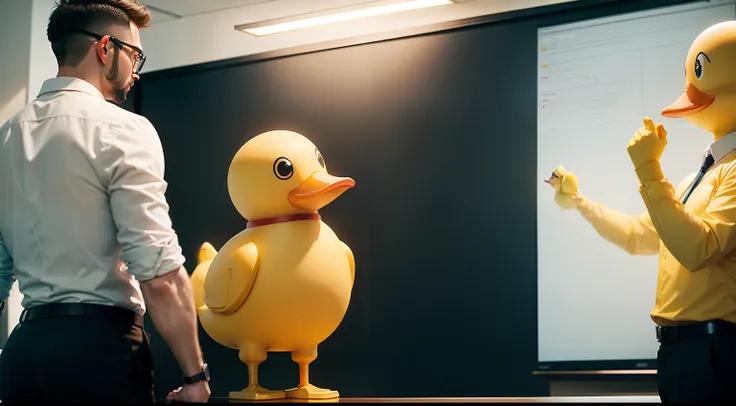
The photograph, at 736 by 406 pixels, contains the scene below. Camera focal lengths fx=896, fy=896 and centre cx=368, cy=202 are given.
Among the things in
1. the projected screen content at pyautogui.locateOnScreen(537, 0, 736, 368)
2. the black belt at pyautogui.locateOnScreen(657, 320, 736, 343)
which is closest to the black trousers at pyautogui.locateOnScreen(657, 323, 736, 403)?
the black belt at pyautogui.locateOnScreen(657, 320, 736, 343)

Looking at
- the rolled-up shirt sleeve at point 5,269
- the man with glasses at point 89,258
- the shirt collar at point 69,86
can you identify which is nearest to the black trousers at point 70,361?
the man with glasses at point 89,258

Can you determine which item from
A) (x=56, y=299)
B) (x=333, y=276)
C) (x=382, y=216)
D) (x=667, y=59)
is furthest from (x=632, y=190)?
(x=56, y=299)

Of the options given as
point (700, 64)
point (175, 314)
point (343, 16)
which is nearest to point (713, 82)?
point (700, 64)

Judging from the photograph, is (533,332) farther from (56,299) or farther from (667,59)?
(56,299)

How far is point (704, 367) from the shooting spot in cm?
189

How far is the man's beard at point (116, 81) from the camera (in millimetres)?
1904

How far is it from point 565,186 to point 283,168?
81cm

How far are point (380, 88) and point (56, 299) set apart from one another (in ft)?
7.90

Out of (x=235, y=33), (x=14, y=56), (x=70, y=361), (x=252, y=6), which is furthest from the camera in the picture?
(x=235, y=33)

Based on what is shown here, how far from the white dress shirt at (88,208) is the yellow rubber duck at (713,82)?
1190 millimetres

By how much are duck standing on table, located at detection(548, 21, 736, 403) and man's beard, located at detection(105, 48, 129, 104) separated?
3.60 ft

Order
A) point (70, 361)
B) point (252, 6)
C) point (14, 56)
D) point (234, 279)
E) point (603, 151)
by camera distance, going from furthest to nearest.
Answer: point (252, 6), point (14, 56), point (603, 151), point (234, 279), point (70, 361)

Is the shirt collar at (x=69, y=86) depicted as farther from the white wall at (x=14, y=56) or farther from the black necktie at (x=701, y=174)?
the white wall at (x=14, y=56)

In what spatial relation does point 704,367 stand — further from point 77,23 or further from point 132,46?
point 77,23
